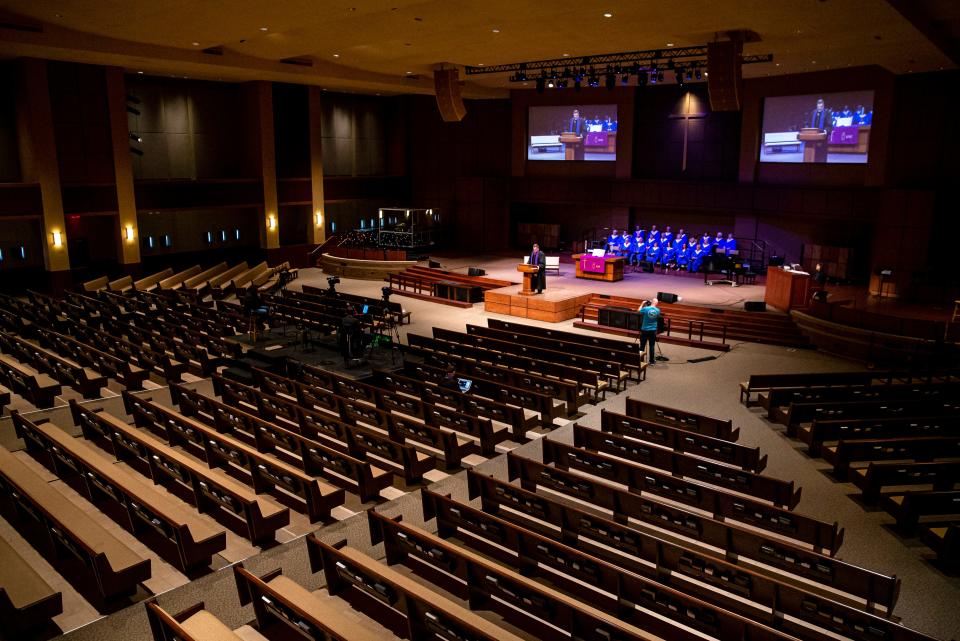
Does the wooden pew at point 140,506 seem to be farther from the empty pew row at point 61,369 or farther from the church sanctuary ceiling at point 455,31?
the church sanctuary ceiling at point 455,31

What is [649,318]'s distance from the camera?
12.9 meters

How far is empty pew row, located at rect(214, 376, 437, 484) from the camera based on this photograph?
24.3ft

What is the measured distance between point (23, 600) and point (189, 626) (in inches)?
58.9

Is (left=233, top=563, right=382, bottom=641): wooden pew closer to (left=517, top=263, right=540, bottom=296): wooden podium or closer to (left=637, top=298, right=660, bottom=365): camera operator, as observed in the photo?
(left=637, top=298, right=660, bottom=365): camera operator

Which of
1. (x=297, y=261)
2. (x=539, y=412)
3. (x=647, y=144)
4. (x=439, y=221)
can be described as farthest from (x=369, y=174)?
(x=539, y=412)

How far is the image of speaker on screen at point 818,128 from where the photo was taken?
19.1m

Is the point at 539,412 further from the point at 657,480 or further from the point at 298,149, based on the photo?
the point at 298,149

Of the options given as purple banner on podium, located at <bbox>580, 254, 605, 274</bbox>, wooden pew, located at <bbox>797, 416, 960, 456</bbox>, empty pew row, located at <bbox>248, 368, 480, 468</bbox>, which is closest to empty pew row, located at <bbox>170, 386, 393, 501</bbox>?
empty pew row, located at <bbox>248, 368, 480, 468</bbox>

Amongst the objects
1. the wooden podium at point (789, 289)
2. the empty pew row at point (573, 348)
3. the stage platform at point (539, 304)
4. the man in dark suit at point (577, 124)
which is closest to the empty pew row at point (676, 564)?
the empty pew row at point (573, 348)

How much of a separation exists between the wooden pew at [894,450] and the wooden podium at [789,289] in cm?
833

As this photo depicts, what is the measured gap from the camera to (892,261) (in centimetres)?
1777

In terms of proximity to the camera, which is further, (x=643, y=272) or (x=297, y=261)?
(x=297, y=261)

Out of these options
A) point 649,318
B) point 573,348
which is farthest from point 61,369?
point 649,318

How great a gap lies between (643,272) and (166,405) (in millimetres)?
15678
